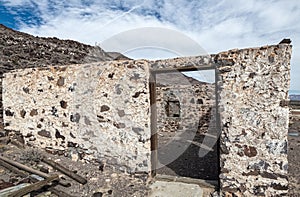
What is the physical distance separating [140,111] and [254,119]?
1.84 meters

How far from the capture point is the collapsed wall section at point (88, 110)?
13.0 feet

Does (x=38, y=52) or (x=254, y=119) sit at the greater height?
(x=38, y=52)

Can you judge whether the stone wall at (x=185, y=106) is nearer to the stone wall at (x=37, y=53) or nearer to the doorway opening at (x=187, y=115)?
the doorway opening at (x=187, y=115)

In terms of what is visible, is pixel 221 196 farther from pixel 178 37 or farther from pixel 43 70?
pixel 43 70

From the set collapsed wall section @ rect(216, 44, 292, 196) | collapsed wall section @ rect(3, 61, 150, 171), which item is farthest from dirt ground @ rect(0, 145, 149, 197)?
collapsed wall section @ rect(216, 44, 292, 196)

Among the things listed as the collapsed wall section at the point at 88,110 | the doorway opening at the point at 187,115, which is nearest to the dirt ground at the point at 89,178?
the collapsed wall section at the point at 88,110

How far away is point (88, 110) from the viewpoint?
4410mm

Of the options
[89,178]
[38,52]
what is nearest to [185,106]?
[38,52]

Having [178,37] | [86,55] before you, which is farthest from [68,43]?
[178,37]

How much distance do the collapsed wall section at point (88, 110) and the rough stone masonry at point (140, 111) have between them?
18 millimetres

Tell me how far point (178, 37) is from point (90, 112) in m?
2.69

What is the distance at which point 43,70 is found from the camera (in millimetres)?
4898

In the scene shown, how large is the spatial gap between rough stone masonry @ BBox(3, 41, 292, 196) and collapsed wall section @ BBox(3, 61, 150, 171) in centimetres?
2

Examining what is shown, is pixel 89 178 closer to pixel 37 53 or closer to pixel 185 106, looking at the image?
pixel 37 53
